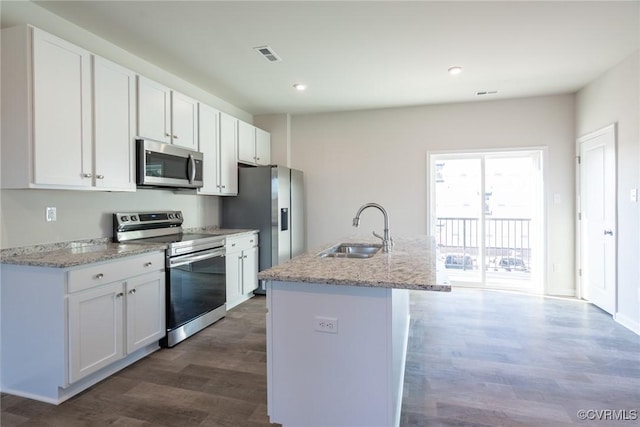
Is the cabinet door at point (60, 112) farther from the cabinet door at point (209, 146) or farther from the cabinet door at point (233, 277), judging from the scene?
the cabinet door at point (233, 277)

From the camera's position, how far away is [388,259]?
6.75ft

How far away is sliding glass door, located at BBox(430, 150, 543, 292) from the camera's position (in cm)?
474

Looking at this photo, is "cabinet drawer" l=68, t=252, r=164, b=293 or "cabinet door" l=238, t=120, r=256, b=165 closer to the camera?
"cabinet drawer" l=68, t=252, r=164, b=293

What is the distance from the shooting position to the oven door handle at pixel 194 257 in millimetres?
2881

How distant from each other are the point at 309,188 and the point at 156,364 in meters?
3.34

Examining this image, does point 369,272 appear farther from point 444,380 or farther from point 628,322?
point 628,322

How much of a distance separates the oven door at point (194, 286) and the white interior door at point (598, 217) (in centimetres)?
411

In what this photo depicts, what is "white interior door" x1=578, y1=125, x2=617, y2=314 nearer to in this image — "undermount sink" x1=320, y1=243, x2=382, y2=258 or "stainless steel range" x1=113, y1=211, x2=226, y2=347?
"undermount sink" x1=320, y1=243, x2=382, y2=258

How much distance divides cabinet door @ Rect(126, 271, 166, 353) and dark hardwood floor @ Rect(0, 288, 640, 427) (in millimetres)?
187

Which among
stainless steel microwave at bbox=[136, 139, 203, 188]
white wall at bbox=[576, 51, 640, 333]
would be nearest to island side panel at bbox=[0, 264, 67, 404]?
stainless steel microwave at bbox=[136, 139, 203, 188]

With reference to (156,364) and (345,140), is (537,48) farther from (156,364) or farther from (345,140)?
(156,364)

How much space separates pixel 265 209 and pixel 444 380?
2.80 metres
